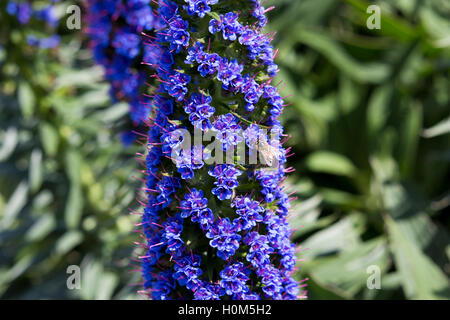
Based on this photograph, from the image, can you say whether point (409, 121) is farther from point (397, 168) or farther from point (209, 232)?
point (209, 232)

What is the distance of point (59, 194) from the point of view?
4.75 metres

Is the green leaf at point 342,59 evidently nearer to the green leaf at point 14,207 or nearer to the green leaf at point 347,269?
the green leaf at point 347,269

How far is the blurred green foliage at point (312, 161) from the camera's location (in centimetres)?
412

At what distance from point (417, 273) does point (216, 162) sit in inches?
95.3

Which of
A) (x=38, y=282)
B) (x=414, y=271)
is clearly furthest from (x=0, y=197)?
(x=414, y=271)

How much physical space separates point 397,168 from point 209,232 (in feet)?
12.1

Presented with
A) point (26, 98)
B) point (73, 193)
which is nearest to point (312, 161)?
point (73, 193)

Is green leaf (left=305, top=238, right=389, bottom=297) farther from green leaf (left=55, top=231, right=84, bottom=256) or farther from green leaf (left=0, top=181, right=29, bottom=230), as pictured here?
green leaf (left=0, top=181, right=29, bottom=230)

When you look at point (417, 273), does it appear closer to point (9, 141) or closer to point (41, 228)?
point (41, 228)

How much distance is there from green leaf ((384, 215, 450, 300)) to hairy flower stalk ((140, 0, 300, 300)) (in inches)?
68.0

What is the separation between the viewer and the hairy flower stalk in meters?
2.18

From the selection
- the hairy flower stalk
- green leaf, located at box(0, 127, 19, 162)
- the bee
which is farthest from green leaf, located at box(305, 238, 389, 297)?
green leaf, located at box(0, 127, 19, 162)

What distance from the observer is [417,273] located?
149 inches

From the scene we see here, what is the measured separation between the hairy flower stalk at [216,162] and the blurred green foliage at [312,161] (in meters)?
1.33
